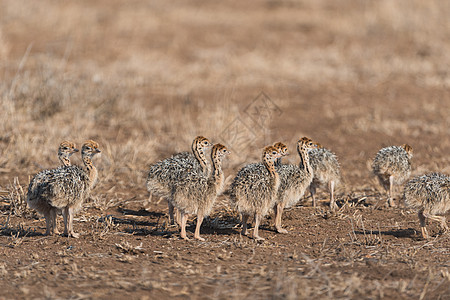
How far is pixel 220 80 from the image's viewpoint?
55.5ft

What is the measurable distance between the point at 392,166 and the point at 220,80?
858cm

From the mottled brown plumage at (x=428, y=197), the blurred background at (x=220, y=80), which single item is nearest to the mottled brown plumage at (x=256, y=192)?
the mottled brown plumage at (x=428, y=197)

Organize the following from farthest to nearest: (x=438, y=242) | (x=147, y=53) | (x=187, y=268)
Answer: (x=147, y=53)
(x=438, y=242)
(x=187, y=268)

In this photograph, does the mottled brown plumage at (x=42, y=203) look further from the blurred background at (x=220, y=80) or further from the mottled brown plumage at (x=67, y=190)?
the blurred background at (x=220, y=80)

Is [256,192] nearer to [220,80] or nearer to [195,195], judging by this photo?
[195,195]

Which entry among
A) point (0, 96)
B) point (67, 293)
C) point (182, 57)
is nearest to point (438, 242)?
point (67, 293)

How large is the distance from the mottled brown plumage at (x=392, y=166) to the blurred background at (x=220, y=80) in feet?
3.79

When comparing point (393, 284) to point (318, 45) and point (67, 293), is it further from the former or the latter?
point (318, 45)

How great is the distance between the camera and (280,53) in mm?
19688

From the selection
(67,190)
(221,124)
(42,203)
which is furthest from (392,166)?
(42,203)

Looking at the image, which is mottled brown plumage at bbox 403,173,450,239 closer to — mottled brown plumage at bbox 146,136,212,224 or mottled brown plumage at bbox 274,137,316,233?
mottled brown plumage at bbox 274,137,316,233

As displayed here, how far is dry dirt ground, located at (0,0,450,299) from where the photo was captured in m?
6.09

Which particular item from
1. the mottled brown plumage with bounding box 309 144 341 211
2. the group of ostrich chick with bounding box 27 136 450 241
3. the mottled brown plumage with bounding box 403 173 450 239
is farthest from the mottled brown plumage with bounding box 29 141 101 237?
the mottled brown plumage with bounding box 403 173 450 239

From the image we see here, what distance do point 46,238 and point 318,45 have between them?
14.8m
